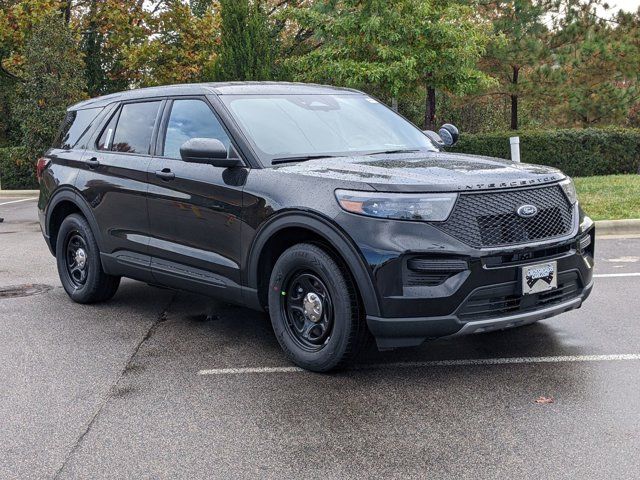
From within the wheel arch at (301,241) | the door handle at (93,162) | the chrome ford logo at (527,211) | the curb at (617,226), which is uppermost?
the door handle at (93,162)

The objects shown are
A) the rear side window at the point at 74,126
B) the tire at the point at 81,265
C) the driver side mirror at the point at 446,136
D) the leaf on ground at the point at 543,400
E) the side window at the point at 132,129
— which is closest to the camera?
the leaf on ground at the point at 543,400

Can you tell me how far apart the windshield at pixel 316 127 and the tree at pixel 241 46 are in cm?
1557

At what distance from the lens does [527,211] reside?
4.66 metres

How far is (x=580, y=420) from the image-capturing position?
413 centimetres

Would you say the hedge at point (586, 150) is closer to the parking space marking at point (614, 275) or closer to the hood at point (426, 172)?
the parking space marking at point (614, 275)

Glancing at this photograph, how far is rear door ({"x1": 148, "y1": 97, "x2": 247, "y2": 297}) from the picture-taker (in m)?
5.40

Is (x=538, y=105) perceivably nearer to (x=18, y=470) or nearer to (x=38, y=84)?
(x=38, y=84)

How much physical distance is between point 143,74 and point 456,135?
23.0 metres

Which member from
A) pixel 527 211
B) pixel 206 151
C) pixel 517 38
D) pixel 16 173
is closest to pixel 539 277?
pixel 527 211

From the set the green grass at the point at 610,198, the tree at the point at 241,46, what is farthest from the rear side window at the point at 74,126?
the tree at the point at 241,46

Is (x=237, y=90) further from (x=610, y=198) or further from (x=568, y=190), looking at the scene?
(x=610, y=198)

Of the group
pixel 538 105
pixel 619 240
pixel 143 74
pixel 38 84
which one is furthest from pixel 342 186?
pixel 538 105

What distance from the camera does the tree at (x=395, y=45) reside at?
19078 millimetres

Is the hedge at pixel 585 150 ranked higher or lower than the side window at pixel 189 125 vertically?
lower
